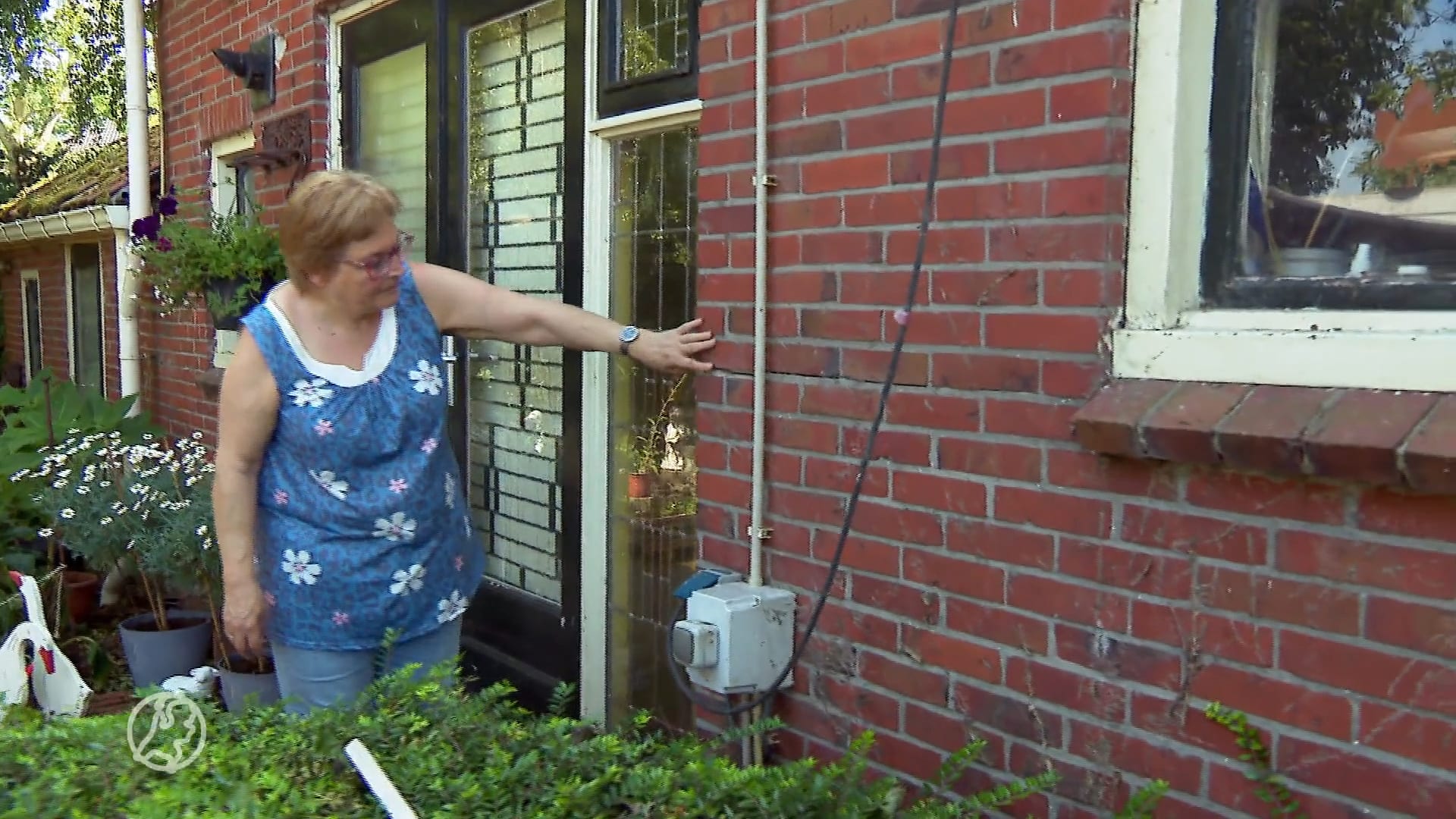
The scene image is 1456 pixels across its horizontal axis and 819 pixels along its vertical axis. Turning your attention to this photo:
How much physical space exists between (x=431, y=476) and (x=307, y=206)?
67cm

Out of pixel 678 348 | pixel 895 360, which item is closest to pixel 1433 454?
pixel 895 360

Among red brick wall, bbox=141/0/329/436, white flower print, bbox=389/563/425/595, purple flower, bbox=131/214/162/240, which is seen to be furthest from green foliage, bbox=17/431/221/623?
white flower print, bbox=389/563/425/595

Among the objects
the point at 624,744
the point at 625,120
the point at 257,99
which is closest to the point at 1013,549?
the point at 624,744

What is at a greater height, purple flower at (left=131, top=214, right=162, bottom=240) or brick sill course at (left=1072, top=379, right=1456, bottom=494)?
purple flower at (left=131, top=214, right=162, bottom=240)

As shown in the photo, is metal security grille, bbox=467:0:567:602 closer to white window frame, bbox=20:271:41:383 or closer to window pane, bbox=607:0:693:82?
window pane, bbox=607:0:693:82

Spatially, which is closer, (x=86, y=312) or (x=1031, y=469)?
(x=1031, y=469)

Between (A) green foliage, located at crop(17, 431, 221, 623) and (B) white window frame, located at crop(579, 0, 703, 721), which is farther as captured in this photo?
(A) green foliage, located at crop(17, 431, 221, 623)

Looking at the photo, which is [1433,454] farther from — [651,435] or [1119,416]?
[651,435]

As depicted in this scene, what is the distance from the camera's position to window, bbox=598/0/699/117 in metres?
3.06

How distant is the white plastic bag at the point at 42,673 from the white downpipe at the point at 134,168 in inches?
122

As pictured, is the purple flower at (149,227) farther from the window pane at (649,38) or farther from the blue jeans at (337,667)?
the blue jeans at (337,667)

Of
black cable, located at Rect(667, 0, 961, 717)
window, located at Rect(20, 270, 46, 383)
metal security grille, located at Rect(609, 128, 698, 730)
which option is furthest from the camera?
window, located at Rect(20, 270, 46, 383)

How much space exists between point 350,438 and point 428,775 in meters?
1.04

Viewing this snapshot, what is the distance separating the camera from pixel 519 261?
3906 millimetres
